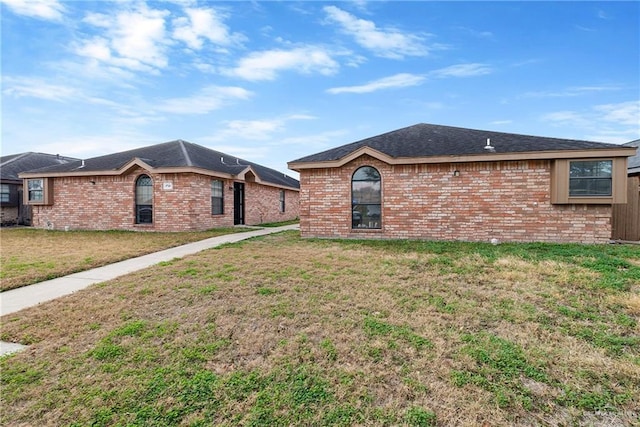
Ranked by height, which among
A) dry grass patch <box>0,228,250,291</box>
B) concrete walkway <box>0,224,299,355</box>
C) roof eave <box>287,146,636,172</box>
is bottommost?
concrete walkway <box>0,224,299,355</box>

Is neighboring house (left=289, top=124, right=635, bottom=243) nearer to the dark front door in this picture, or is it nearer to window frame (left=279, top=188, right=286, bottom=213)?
the dark front door

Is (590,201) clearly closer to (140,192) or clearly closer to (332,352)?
(332,352)

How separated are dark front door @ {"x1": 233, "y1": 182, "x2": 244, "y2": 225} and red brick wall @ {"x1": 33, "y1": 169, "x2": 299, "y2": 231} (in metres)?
0.60

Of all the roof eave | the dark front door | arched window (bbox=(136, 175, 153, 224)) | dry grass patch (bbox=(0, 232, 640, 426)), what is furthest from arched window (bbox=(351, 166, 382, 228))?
arched window (bbox=(136, 175, 153, 224))

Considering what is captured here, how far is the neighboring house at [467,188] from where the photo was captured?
863 cm

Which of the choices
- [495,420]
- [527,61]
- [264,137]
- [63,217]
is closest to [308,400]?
[495,420]

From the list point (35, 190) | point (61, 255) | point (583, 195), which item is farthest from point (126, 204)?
point (583, 195)

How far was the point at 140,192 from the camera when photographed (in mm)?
14125

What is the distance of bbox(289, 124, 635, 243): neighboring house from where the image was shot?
8633 mm

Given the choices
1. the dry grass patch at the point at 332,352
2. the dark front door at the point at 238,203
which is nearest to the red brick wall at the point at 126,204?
the dark front door at the point at 238,203

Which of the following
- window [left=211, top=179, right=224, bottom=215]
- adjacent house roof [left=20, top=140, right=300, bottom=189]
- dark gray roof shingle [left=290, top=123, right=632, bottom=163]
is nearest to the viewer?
dark gray roof shingle [left=290, top=123, right=632, bottom=163]

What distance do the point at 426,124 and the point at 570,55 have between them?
5.53m

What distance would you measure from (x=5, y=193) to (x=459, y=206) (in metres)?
25.3

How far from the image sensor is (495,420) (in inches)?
83.6
